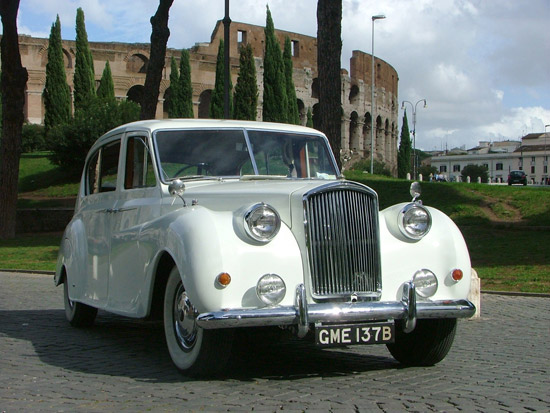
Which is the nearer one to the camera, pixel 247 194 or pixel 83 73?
pixel 247 194

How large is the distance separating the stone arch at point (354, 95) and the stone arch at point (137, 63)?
22700 mm

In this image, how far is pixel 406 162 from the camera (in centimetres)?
8894

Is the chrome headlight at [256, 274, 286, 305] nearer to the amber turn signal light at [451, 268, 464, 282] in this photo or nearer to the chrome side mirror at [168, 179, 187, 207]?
the chrome side mirror at [168, 179, 187, 207]

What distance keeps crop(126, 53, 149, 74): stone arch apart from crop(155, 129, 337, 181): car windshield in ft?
206

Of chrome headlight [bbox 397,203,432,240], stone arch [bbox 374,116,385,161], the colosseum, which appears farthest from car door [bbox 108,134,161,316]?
stone arch [bbox 374,116,385,161]

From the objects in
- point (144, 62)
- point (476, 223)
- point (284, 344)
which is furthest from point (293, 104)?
Result: point (284, 344)

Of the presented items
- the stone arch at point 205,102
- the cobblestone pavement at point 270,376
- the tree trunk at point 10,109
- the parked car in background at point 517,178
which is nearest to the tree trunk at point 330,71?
the cobblestone pavement at point 270,376

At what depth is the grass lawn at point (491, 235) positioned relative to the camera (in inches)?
599

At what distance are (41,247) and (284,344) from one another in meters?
17.2

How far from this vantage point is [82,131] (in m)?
42.9

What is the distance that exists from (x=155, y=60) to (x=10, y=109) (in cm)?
610

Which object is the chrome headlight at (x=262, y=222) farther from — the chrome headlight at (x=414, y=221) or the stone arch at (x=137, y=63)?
the stone arch at (x=137, y=63)

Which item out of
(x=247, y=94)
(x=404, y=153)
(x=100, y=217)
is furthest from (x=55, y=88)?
(x=100, y=217)

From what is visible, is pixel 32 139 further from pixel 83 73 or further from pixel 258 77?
pixel 258 77
